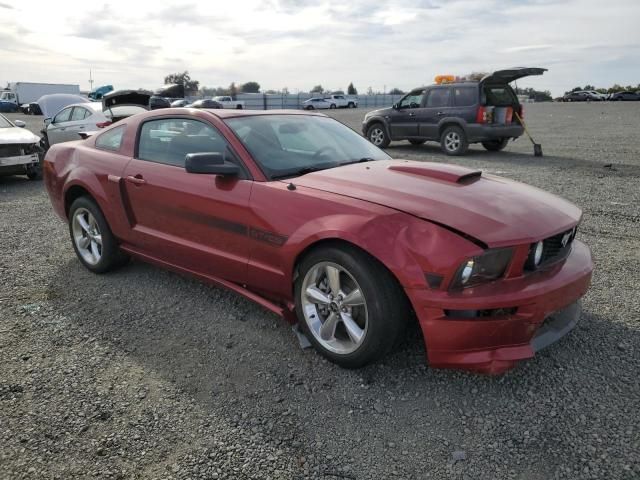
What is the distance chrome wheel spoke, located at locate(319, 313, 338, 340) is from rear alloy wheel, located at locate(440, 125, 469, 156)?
1034cm

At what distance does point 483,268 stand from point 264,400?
1348mm

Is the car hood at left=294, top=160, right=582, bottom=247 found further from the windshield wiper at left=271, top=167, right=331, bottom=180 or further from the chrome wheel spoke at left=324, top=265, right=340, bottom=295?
the chrome wheel spoke at left=324, top=265, right=340, bottom=295

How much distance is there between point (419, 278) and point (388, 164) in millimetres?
1407

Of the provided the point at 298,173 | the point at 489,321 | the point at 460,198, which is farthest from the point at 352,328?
the point at 298,173

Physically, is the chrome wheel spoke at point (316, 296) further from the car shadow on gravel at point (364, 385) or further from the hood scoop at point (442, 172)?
the hood scoop at point (442, 172)

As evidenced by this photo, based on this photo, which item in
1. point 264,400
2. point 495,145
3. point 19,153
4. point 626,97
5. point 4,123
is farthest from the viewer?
point 626,97

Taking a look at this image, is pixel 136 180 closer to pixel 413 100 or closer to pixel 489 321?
pixel 489 321

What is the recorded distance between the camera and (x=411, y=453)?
2.40 m

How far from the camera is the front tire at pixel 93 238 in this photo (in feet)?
14.7

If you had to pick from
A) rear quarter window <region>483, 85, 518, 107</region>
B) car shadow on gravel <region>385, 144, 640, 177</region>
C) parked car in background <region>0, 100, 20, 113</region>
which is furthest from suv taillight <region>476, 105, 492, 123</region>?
parked car in background <region>0, 100, 20, 113</region>

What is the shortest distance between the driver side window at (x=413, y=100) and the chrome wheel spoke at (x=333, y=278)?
11383 millimetres

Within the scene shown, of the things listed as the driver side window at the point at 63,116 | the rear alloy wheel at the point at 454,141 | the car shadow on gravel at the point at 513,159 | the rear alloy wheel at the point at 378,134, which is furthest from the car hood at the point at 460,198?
the rear alloy wheel at the point at 378,134

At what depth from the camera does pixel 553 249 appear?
291 centimetres

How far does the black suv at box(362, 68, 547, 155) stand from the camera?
12148mm
